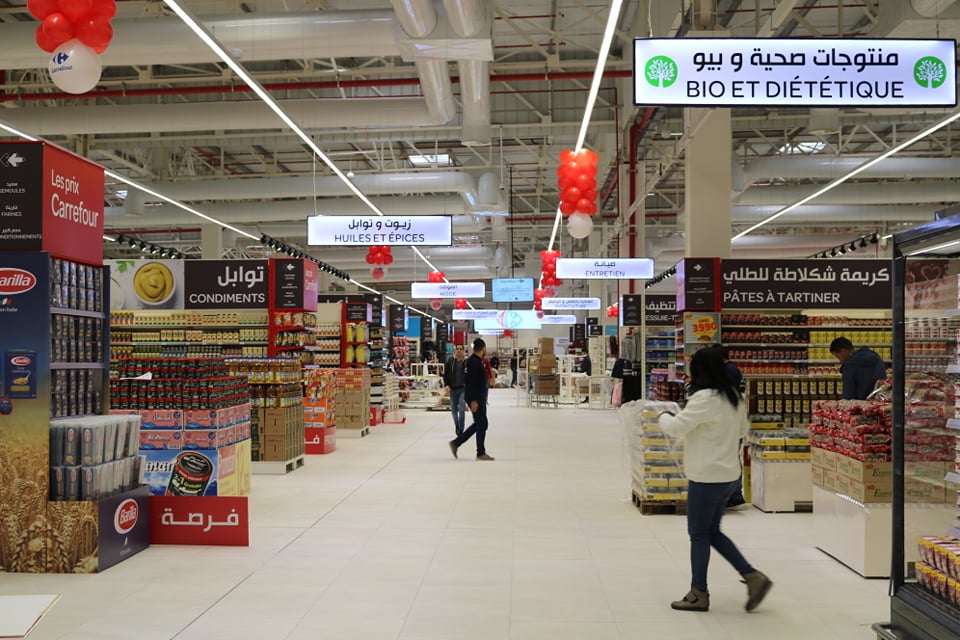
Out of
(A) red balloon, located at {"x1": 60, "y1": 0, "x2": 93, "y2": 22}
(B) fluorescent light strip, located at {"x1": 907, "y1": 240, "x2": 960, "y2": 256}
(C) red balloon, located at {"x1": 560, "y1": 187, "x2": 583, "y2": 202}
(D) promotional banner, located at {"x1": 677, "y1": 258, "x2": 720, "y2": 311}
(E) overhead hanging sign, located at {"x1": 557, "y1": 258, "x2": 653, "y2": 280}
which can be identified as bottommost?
(B) fluorescent light strip, located at {"x1": 907, "y1": 240, "x2": 960, "y2": 256}

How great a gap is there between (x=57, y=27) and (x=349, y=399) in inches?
385

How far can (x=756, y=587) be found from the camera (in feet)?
16.1

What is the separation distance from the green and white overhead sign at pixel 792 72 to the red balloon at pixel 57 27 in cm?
384

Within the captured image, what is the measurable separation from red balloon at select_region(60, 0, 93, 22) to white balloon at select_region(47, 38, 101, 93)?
159 millimetres

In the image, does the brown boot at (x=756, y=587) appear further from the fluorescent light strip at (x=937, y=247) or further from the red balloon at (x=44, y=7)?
the red balloon at (x=44, y=7)

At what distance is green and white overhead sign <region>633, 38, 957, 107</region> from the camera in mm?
5699

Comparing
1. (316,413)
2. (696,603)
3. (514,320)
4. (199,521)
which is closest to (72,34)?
(199,521)

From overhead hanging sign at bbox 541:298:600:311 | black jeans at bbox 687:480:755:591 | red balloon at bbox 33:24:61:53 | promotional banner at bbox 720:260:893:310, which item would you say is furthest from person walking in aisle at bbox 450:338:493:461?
overhead hanging sign at bbox 541:298:600:311

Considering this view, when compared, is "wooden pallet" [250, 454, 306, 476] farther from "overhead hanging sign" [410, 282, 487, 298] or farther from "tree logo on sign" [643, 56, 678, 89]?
"overhead hanging sign" [410, 282, 487, 298]

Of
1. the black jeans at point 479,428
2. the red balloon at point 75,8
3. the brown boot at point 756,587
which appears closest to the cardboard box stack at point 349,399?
the black jeans at point 479,428

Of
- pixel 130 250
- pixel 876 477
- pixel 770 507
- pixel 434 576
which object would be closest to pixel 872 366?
pixel 770 507

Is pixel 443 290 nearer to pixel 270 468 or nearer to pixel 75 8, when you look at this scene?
pixel 270 468

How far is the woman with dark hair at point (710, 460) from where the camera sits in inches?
190

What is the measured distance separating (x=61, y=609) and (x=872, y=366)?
260 inches
